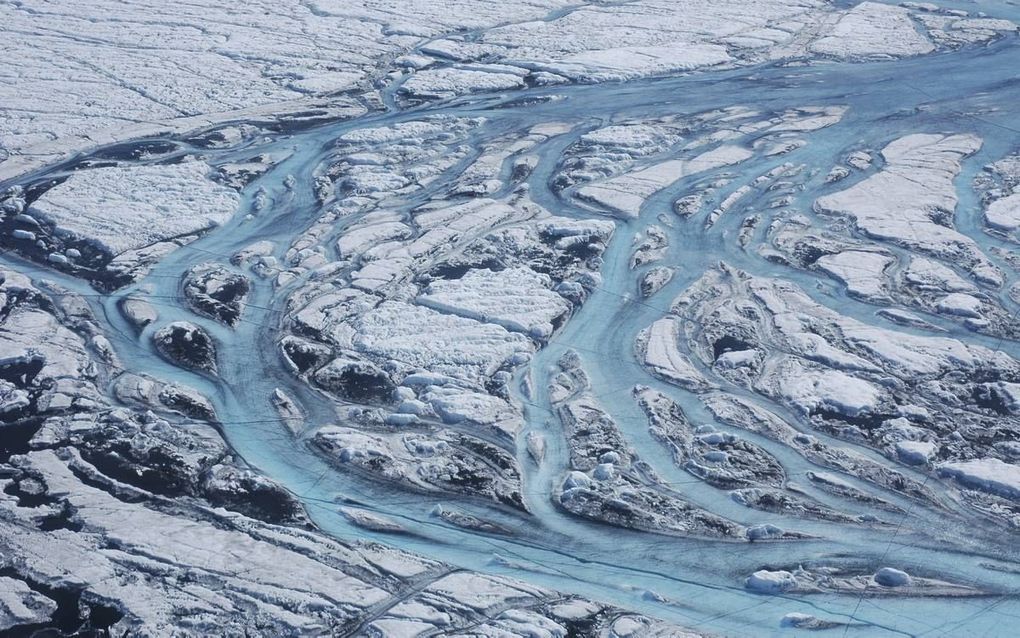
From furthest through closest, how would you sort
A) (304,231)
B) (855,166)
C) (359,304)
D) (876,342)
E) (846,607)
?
1. (855,166)
2. (304,231)
3. (359,304)
4. (876,342)
5. (846,607)

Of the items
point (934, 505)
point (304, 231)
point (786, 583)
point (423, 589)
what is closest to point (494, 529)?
point (423, 589)

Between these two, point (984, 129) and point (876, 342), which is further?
point (984, 129)

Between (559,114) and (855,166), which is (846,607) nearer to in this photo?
(855,166)

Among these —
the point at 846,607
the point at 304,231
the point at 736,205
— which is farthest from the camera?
the point at 736,205

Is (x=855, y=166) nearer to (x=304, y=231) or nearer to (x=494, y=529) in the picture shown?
(x=304, y=231)

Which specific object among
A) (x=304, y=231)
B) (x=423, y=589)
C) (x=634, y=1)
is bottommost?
(x=423, y=589)

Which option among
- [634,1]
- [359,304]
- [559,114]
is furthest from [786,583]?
[634,1]

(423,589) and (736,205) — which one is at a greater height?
(736,205)
